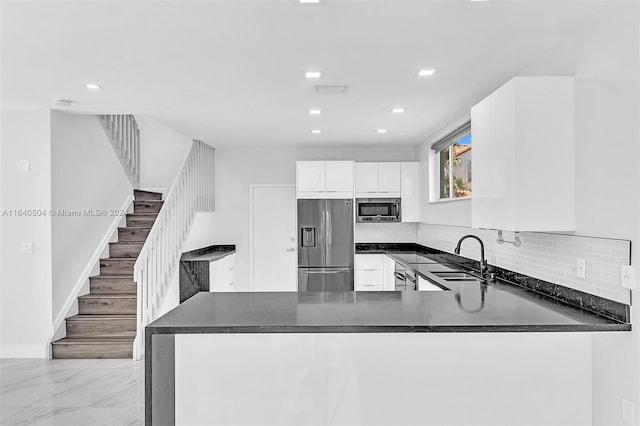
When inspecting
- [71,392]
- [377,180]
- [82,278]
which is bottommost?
[71,392]

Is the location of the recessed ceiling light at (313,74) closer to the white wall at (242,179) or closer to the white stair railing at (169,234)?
the white stair railing at (169,234)

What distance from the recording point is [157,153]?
7.98 metres

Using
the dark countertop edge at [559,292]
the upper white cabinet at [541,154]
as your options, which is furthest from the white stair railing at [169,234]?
the upper white cabinet at [541,154]

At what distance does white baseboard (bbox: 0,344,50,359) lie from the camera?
15.4 feet

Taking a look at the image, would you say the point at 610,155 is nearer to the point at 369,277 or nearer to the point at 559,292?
the point at 559,292

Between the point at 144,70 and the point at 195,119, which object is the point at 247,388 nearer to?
the point at 144,70

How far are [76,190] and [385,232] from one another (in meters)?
4.41

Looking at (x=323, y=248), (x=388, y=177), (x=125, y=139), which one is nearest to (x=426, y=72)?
(x=388, y=177)

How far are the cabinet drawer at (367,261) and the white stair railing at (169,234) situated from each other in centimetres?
238

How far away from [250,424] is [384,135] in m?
4.50

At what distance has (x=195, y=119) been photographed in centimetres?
500

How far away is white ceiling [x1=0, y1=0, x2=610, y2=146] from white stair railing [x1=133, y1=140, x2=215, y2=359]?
1268mm

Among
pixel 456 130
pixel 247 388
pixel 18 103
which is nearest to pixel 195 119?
pixel 18 103

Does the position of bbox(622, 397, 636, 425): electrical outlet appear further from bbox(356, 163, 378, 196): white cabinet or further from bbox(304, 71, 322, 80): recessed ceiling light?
bbox(356, 163, 378, 196): white cabinet
